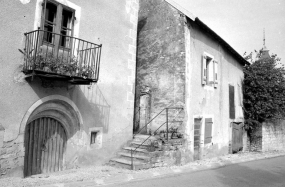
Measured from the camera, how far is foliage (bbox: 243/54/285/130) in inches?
531

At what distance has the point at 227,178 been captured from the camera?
23.1ft

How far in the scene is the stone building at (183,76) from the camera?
30.8 ft

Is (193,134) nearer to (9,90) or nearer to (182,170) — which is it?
(182,170)

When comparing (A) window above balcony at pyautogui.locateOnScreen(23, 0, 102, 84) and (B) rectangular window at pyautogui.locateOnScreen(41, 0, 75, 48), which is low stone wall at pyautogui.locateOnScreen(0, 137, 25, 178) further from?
(B) rectangular window at pyautogui.locateOnScreen(41, 0, 75, 48)

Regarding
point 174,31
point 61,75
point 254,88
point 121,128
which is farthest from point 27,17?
point 254,88

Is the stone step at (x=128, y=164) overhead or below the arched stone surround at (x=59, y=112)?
below

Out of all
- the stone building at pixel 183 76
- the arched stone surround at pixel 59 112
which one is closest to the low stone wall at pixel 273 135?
the stone building at pixel 183 76

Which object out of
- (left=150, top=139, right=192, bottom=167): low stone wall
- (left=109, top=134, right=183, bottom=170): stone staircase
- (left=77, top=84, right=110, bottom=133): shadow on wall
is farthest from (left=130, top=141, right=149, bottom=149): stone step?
(left=77, top=84, right=110, bottom=133): shadow on wall

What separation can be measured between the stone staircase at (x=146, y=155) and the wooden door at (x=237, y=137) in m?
5.89

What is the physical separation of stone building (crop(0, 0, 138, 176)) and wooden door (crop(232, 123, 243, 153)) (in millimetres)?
7027

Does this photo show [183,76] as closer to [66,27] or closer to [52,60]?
[66,27]

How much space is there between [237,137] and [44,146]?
1060 centimetres

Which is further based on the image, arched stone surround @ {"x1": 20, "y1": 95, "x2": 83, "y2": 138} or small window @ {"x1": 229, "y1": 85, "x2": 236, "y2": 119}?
small window @ {"x1": 229, "y1": 85, "x2": 236, "y2": 119}

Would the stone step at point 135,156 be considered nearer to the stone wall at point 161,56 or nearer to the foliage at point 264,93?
the stone wall at point 161,56
